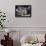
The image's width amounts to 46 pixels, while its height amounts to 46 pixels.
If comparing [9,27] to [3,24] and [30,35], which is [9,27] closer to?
[3,24]

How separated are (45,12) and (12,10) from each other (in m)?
1.02

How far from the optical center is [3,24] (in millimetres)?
4094

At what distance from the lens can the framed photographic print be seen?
4.11 m

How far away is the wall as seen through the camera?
4102 millimetres

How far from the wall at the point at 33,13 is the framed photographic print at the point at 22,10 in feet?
0.31

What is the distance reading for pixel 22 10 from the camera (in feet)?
13.6

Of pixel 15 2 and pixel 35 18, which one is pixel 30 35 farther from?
pixel 15 2

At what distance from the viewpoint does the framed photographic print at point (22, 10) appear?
4109 millimetres

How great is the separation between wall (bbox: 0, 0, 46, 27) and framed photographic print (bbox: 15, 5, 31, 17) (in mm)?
96

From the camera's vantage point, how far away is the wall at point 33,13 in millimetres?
4102

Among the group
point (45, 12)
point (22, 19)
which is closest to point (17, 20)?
point (22, 19)

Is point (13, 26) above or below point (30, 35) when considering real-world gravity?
above

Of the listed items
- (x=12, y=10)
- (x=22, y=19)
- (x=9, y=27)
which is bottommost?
(x=9, y=27)

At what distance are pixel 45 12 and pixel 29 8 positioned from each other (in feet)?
1.68
